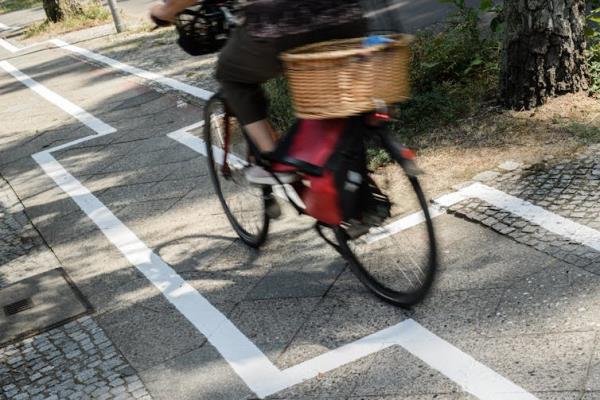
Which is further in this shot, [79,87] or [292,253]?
[79,87]

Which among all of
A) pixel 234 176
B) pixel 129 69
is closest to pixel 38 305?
pixel 234 176

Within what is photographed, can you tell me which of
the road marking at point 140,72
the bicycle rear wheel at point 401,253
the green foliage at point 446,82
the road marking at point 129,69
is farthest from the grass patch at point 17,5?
the bicycle rear wheel at point 401,253

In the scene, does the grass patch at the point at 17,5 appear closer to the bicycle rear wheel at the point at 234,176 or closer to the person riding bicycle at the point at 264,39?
the bicycle rear wheel at the point at 234,176

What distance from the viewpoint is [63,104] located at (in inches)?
374

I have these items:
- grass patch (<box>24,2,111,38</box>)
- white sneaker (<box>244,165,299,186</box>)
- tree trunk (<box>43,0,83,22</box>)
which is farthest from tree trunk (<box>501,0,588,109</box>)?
tree trunk (<box>43,0,83,22</box>)

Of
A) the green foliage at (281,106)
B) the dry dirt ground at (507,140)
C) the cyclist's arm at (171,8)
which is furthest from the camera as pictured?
the green foliage at (281,106)

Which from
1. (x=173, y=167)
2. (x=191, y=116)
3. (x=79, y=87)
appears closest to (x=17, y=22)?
(x=79, y=87)

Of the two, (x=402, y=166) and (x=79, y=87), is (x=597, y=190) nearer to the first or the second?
(x=402, y=166)

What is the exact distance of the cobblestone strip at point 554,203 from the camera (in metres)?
3.73

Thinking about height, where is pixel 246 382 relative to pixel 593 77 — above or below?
below

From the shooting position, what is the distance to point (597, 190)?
13.7 ft

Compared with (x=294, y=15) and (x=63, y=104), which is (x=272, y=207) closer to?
(x=294, y=15)

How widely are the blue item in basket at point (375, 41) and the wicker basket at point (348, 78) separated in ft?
0.11

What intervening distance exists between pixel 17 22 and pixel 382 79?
725 inches
